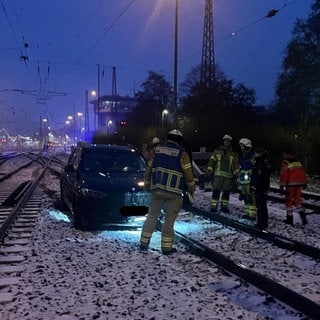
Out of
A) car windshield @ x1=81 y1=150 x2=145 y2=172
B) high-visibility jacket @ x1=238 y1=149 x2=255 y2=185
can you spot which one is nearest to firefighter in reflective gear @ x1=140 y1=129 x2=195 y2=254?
car windshield @ x1=81 y1=150 x2=145 y2=172

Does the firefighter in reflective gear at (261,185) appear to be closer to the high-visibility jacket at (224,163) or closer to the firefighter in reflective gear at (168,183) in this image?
the high-visibility jacket at (224,163)

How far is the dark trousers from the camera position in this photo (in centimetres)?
959

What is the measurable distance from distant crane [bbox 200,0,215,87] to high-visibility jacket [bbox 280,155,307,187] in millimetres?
32556

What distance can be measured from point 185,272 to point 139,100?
6466cm

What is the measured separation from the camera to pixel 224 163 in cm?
1149

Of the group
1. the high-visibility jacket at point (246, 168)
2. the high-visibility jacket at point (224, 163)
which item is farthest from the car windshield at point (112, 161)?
the high-visibility jacket at point (246, 168)

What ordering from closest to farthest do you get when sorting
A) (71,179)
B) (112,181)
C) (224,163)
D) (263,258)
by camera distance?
(263,258)
(112,181)
(71,179)
(224,163)

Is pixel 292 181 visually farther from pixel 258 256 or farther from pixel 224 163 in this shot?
pixel 258 256

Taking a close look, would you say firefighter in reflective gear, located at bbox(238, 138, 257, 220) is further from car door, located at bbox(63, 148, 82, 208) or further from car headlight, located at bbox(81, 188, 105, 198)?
car door, located at bbox(63, 148, 82, 208)

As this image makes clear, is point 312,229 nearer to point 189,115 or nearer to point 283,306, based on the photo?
point 283,306

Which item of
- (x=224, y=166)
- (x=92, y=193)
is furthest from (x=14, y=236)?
(x=224, y=166)

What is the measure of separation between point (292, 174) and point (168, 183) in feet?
13.0

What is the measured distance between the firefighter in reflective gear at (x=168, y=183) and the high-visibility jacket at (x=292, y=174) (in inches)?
142

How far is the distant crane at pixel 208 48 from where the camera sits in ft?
143
